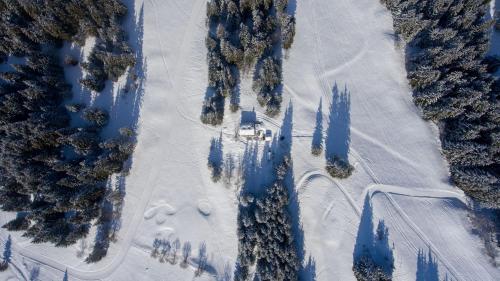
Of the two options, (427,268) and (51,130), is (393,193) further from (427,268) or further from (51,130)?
(51,130)

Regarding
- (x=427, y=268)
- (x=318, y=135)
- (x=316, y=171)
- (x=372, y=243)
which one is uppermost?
(x=318, y=135)

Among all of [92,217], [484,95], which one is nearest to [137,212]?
[92,217]

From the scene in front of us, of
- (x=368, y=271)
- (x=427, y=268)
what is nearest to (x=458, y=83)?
(x=427, y=268)

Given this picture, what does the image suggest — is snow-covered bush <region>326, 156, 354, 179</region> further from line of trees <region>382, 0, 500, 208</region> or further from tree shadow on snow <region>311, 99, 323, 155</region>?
line of trees <region>382, 0, 500, 208</region>

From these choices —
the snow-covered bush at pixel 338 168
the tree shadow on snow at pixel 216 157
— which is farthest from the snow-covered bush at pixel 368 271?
the tree shadow on snow at pixel 216 157

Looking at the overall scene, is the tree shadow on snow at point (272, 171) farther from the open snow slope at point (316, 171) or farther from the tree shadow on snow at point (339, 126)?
the tree shadow on snow at point (339, 126)

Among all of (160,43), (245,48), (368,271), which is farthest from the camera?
(160,43)

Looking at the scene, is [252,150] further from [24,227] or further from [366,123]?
[24,227]
